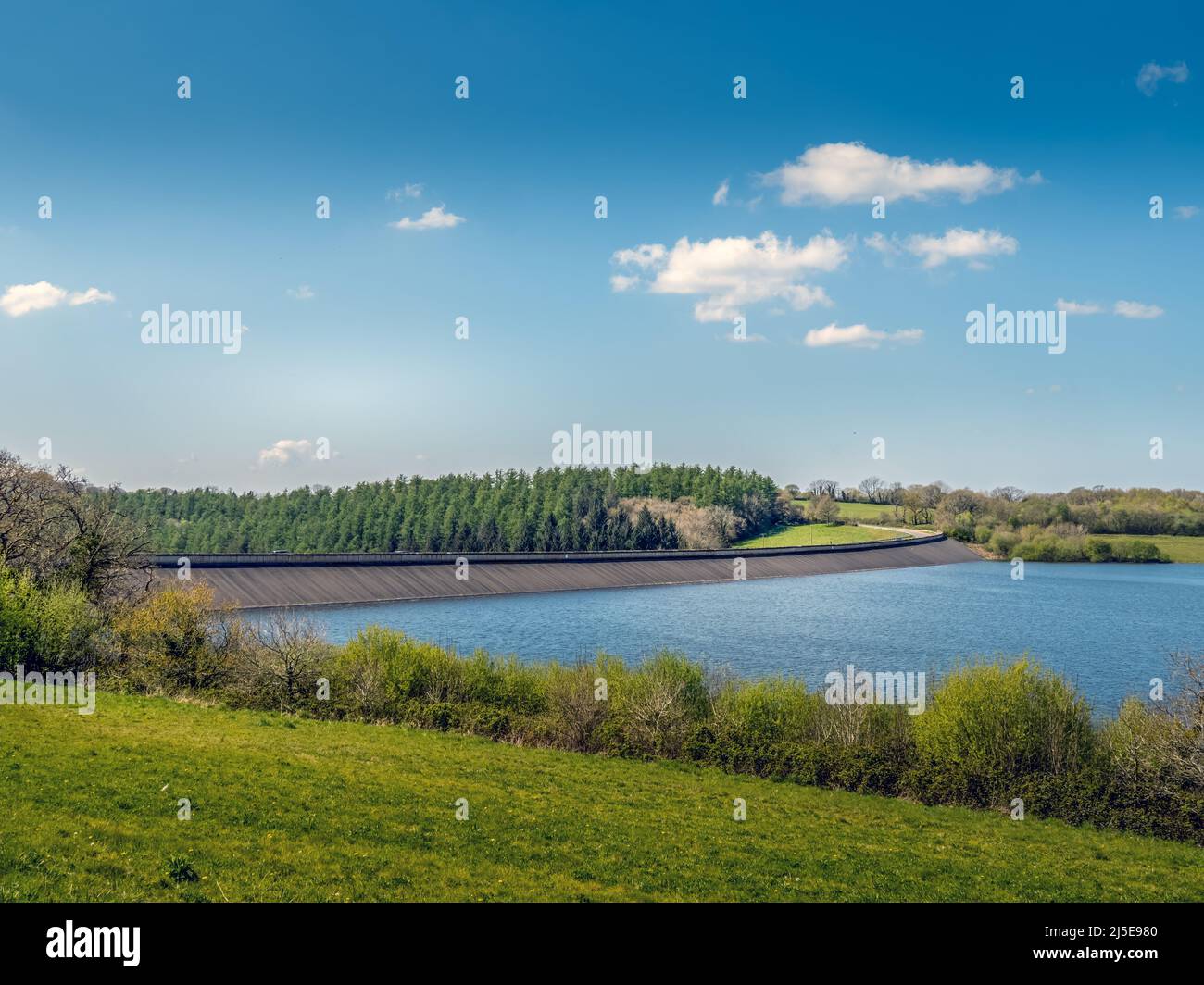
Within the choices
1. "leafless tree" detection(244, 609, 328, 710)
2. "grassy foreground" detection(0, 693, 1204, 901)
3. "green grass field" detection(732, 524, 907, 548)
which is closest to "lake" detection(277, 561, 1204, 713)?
"leafless tree" detection(244, 609, 328, 710)

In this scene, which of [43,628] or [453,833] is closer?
[453,833]

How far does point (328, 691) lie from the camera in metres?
38.4

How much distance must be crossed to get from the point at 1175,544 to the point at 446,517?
6022 inches

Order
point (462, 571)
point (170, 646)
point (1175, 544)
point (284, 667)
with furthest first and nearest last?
point (1175, 544), point (462, 571), point (170, 646), point (284, 667)

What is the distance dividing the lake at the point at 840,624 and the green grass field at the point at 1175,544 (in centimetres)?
5092

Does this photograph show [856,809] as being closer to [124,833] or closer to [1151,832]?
[1151,832]

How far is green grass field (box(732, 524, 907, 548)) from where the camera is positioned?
602ft

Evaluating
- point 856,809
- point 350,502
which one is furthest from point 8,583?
point 350,502

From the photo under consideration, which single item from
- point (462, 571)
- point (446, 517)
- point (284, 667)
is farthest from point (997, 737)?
point (446, 517)

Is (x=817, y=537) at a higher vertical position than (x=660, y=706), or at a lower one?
higher

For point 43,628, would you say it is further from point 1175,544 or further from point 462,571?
point 1175,544

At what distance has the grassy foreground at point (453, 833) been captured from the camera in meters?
15.9

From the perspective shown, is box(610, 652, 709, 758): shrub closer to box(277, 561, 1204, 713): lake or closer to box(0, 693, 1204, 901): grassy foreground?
box(0, 693, 1204, 901): grassy foreground

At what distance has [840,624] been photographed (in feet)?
259
